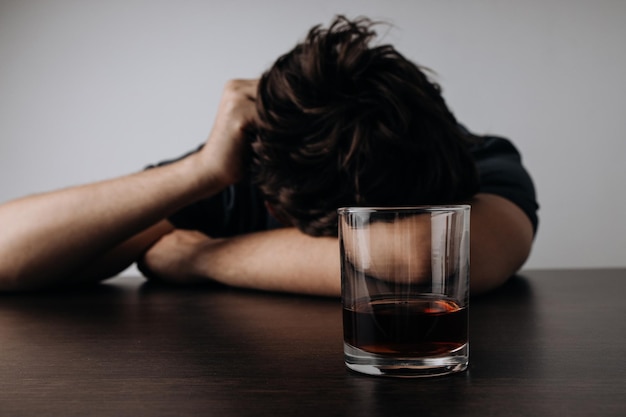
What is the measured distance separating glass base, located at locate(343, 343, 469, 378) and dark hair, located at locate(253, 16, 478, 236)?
502 mm

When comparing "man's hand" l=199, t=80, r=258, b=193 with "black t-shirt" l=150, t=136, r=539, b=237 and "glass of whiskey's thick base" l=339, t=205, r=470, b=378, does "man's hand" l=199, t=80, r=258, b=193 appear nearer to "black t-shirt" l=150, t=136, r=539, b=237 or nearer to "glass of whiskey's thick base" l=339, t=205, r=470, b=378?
"black t-shirt" l=150, t=136, r=539, b=237

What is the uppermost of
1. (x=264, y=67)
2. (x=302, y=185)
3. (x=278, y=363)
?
(x=264, y=67)

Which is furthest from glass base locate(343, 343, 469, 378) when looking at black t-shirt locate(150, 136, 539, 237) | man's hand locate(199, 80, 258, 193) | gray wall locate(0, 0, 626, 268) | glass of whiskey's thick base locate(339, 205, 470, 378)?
gray wall locate(0, 0, 626, 268)

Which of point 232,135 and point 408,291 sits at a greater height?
point 232,135

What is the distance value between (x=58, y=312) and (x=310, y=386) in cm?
50

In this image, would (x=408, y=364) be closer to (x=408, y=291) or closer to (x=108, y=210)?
(x=408, y=291)

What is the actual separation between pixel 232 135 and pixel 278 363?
63 cm

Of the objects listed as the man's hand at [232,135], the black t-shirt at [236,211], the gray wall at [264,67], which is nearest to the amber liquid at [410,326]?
the man's hand at [232,135]

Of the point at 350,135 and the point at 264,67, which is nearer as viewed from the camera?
the point at 350,135

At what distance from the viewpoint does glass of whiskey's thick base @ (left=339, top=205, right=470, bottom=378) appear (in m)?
0.41

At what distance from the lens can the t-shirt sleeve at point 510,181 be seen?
1146mm

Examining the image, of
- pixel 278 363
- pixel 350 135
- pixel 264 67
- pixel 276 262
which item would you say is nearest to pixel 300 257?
pixel 276 262

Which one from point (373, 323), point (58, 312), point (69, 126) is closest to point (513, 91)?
point (69, 126)

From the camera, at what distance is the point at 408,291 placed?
0.42m
